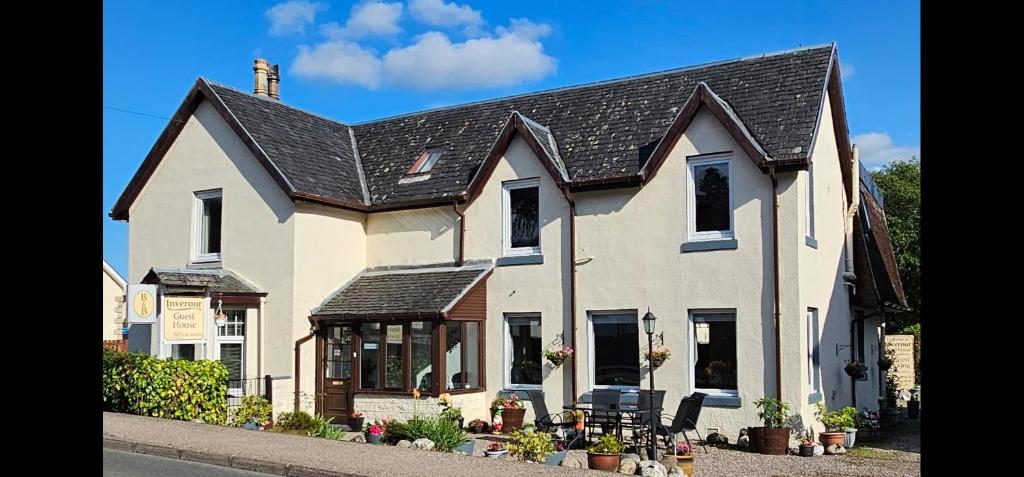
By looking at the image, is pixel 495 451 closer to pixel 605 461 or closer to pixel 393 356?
pixel 605 461

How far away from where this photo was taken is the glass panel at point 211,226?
2122cm

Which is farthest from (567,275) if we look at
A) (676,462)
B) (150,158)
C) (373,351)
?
(150,158)

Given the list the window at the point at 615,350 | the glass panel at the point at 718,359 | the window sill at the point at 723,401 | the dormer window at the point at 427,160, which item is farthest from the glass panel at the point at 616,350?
the dormer window at the point at 427,160

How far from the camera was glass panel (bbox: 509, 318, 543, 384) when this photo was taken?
19.0 m

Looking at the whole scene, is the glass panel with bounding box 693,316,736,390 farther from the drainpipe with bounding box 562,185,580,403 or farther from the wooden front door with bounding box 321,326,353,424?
the wooden front door with bounding box 321,326,353,424

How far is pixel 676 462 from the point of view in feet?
43.7

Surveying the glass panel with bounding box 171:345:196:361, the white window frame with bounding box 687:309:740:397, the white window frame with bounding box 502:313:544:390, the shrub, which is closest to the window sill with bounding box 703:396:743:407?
the white window frame with bounding box 687:309:740:397

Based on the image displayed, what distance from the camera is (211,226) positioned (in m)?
21.3

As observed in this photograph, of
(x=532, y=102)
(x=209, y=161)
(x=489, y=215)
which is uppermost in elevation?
(x=532, y=102)

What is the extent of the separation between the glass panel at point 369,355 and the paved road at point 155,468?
6.48m

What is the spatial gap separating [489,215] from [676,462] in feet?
26.0

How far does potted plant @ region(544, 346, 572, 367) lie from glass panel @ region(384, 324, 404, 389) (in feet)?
10.2
